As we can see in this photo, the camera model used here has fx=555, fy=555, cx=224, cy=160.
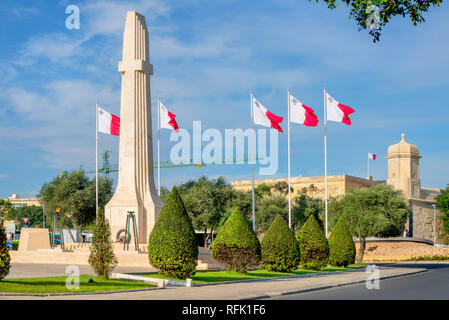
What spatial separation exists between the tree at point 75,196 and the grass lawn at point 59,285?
1395 inches

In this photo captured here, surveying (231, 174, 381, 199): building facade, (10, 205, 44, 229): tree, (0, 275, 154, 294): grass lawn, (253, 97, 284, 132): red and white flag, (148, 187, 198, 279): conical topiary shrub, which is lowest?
(10, 205, 44, 229): tree

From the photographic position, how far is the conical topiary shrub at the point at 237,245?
78.3 ft

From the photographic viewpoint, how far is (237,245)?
23781 mm

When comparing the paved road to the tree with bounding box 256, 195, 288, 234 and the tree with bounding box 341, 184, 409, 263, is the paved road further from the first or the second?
the tree with bounding box 256, 195, 288, 234

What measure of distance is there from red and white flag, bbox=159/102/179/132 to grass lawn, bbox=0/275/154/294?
20.6 meters

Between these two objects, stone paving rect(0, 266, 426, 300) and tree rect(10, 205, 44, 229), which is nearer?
stone paving rect(0, 266, 426, 300)

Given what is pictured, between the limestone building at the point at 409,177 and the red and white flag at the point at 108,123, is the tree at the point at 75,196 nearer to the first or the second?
the red and white flag at the point at 108,123

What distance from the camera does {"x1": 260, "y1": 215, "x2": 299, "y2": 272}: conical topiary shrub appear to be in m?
25.9

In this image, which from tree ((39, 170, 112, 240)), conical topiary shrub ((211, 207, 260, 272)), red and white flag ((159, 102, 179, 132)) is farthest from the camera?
tree ((39, 170, 112, 240))

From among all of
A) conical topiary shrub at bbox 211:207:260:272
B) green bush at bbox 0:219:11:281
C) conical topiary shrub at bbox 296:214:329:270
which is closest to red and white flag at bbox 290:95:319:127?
conical topiary shrub at bbox 296:214:329:270

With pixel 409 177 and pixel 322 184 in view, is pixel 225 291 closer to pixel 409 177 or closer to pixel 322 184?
pixel 409 177

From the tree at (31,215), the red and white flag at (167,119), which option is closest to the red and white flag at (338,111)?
the red and white flag at (167,119)

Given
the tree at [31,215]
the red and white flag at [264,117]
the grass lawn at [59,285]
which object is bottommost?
the tree at [31,215]
